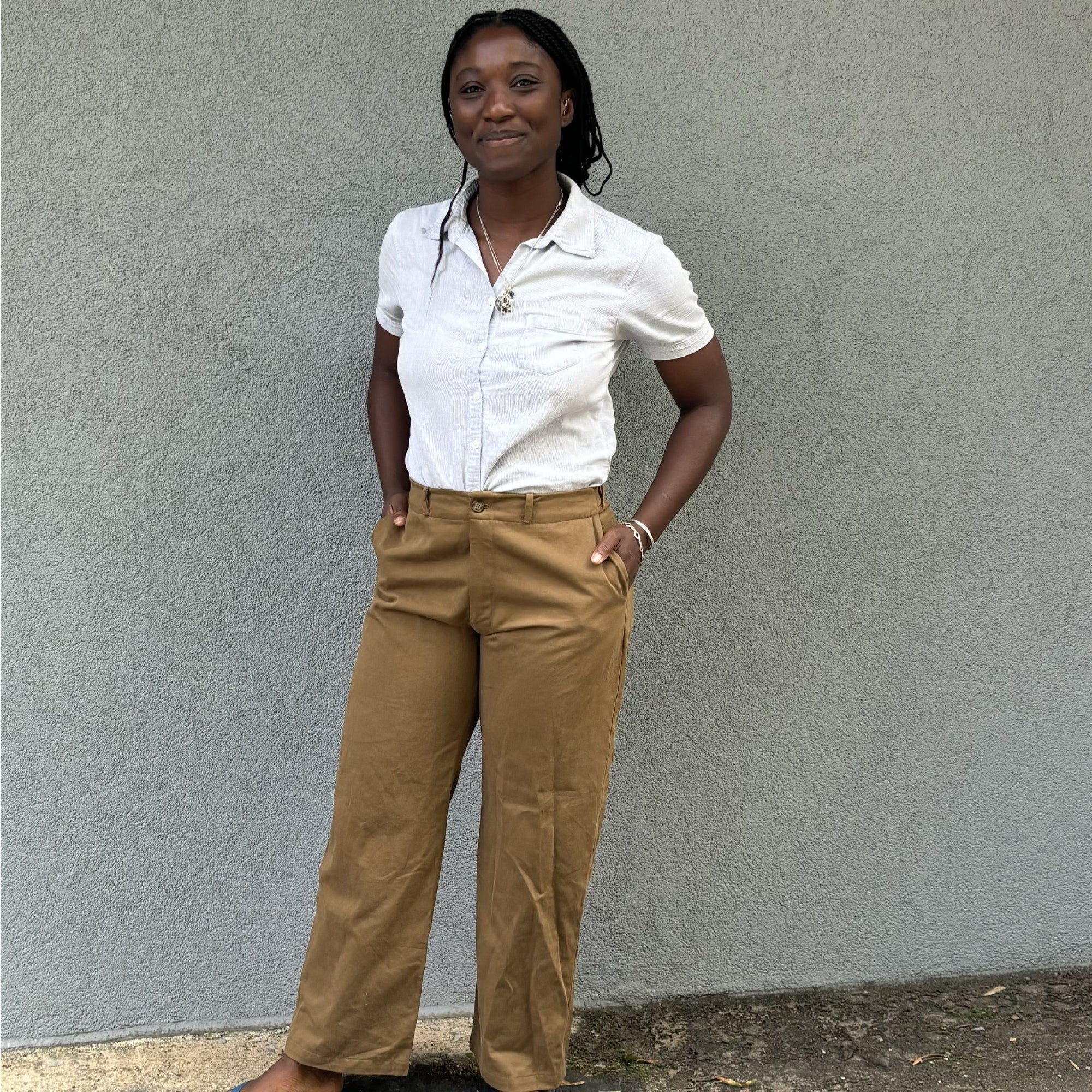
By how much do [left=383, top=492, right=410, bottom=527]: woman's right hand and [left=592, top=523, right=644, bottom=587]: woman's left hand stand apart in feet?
1.32

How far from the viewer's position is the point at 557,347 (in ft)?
7.18

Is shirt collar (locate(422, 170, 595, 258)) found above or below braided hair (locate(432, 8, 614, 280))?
below

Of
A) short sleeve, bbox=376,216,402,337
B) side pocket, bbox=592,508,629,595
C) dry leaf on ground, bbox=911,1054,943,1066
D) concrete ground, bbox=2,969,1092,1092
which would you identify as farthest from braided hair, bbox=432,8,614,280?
dry leaf on ground, bbox=911,1054,943,1066

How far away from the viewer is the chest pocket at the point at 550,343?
2.17 m

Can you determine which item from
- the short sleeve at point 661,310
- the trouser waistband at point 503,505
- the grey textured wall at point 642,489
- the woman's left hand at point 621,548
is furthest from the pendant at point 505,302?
the grey textured wall at point 642,489

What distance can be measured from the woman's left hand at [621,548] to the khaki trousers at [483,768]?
0.06 feet

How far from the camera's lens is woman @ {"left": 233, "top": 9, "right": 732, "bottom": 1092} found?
2.18 meters

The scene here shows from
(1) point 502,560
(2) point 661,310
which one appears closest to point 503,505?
(1) point 502,560

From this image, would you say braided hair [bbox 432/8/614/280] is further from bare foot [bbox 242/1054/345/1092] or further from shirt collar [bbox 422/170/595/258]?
bare foot [bbox 242/1054/345/1092]

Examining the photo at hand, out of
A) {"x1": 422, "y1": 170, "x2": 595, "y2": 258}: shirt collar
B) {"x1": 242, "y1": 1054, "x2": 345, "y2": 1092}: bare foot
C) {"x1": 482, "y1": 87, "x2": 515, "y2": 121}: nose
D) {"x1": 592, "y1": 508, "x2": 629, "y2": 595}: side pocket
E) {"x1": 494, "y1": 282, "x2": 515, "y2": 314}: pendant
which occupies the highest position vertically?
{"x1": 482, "y1": 87, "x2": 515, "y2": 121}: nose

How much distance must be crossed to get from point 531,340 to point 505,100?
0.44 metres

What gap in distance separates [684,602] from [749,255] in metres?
0.87

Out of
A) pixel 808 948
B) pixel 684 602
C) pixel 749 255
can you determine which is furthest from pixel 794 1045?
pixel 749 255

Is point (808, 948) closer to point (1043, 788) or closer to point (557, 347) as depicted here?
point (1043, 788)
